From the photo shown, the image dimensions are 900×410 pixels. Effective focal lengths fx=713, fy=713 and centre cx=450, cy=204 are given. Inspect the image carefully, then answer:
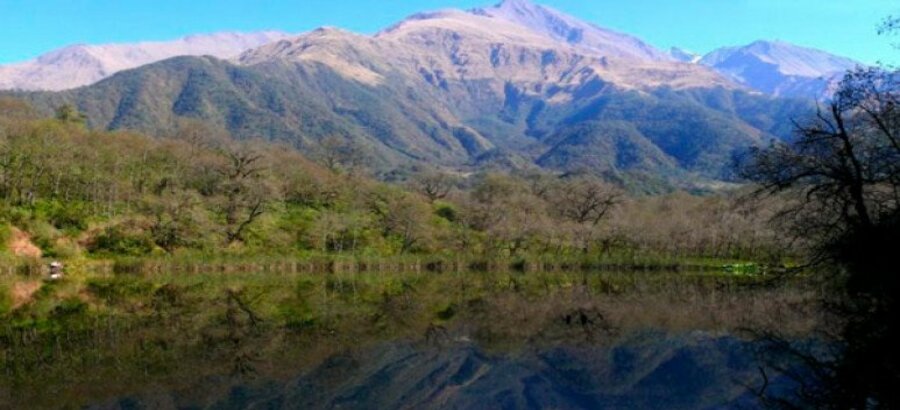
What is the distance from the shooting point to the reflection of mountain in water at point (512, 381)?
16.1 m

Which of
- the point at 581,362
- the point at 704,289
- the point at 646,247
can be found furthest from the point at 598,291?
the point at 646,247

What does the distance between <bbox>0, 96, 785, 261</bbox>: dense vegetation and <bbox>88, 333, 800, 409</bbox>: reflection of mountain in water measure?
196 ft

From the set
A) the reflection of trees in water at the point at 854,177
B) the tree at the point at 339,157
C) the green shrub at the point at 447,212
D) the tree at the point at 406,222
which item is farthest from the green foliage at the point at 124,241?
the reflection of trees in water at the point at 854,177

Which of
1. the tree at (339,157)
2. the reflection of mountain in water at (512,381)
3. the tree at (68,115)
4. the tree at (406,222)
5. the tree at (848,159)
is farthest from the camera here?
the tree at (339,157)

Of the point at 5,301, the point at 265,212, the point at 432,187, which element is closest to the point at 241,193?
the point at 265,212

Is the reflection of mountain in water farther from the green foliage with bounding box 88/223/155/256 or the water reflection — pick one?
the green foliage with bounding box 88/223/155/256

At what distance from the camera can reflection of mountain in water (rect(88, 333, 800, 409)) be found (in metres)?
16.1

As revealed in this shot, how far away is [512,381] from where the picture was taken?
728 inches

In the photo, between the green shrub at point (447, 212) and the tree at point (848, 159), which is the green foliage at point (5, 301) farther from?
the green shrub at point (447, 212)

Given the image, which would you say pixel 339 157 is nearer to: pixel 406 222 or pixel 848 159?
pixel 406 222

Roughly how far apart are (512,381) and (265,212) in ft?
269

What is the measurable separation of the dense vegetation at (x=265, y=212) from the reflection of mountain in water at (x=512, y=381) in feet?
196

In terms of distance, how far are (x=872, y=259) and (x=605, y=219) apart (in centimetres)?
8937


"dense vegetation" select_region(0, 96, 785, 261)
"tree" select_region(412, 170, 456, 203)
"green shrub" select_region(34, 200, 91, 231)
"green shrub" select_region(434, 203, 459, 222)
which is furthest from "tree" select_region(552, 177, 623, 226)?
"green shrub" select_region(34, 200, 91, 231)
